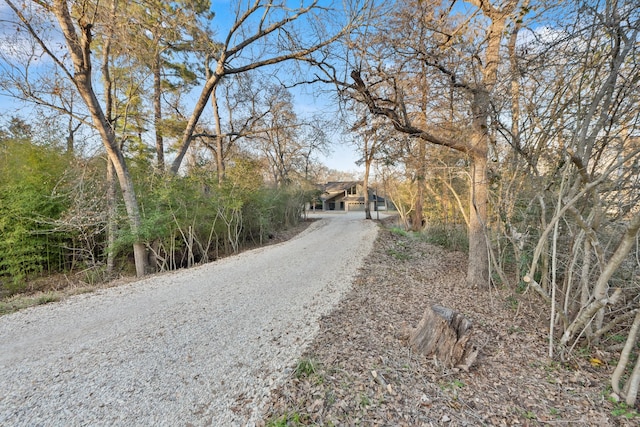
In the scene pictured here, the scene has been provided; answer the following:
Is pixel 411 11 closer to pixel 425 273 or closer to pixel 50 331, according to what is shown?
pixel 425 273

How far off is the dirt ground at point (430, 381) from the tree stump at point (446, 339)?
0.10m

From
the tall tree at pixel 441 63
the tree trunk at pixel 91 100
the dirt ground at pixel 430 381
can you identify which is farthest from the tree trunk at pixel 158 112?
the dirt ground at pixel 430 381

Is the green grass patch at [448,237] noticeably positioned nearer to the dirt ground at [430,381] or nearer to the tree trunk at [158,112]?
the dirt ground at [430,381]

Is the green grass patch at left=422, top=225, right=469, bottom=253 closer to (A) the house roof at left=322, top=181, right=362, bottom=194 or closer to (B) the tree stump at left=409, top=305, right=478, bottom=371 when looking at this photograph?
(B) the tree stump at left=409, top=305, right=478, bottom=371

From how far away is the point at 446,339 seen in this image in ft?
8.65

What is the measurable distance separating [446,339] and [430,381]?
492 mm

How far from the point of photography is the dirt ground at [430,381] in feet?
6.40

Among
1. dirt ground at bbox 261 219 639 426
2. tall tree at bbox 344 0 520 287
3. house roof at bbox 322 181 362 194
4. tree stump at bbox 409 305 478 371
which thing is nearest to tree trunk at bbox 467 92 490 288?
tall tree at bbox 344 0 520 287

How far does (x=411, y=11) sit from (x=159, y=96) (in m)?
9.34

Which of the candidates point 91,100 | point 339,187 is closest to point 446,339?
point 91,100

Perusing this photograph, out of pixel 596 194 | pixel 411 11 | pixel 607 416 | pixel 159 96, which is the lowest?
pixel 607 416

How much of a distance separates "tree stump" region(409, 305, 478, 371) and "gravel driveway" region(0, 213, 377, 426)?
1.25 metres

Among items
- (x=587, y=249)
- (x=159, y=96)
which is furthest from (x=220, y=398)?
(x=159, y=96)

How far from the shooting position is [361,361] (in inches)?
98.3
